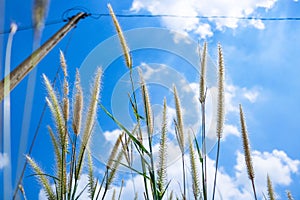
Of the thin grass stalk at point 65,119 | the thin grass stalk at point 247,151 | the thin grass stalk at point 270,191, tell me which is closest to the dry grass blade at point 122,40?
the thin grass stalk at point 65,119

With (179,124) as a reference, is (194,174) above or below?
below

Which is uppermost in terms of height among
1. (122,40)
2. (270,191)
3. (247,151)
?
(122,40)

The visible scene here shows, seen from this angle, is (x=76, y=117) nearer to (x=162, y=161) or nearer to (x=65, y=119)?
(x=65, y=119)

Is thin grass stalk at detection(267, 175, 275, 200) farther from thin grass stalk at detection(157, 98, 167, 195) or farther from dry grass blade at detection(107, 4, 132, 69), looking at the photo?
dry grass blade at detection(107, 4, 132, 69)

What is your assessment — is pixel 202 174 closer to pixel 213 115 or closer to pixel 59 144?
pixel 213 115

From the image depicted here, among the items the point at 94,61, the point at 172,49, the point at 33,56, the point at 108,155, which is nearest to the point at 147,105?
the point at 108,155

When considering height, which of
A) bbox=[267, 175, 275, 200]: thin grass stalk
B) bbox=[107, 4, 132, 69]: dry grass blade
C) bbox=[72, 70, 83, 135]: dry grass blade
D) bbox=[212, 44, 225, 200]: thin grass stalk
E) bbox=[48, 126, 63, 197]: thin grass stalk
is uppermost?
bbox=[107, 4, 132, 69]: dry grass blade

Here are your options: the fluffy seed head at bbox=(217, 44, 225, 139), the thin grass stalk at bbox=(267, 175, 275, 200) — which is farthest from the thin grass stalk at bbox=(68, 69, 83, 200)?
the thin grass stalk at bbox=(267, 175, 275, 200)

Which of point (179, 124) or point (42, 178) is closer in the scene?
point (42, 178)

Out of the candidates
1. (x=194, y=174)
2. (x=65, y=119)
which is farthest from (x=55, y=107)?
(x=194, y=174)

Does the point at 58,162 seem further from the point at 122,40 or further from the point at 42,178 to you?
the point at 122,40

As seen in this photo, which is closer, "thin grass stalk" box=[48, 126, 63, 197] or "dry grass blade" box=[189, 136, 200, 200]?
"thin grass stalk" box=[48, 126, 63, 197]

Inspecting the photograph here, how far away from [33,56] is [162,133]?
93 cm

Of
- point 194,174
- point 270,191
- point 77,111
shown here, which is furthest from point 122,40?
point 270,191
